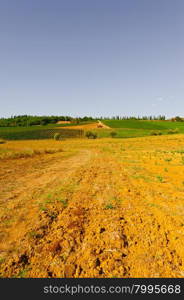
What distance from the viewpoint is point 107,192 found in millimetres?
6828

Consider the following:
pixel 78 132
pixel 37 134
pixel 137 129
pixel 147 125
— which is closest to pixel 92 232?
pixel 78 132

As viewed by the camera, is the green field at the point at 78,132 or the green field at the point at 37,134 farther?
the green field at the point at 37,134

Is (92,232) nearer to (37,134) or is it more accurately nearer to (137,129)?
(37,134)

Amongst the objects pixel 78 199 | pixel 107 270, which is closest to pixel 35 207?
pixel 78 199

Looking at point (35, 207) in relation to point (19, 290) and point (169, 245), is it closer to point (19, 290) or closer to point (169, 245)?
point (19, 290)

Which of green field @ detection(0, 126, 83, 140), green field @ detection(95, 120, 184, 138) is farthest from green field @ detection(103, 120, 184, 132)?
green field @ detection(0, 126, 83, 140)

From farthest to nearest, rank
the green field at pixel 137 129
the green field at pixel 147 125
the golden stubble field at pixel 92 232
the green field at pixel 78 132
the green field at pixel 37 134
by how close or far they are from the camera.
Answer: the green field at pixel 147 125 → the green field at pixel 37 134 → the green field at pixel 78 132 → the green field at pixel 137 129 → the golden stubble field at pixel 92 232

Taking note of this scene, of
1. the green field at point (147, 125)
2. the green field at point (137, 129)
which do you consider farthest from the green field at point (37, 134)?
the green field at point (147, 125)

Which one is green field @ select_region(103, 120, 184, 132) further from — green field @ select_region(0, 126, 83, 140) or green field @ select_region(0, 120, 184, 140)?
green field @ select_region(0, 126, 83, 140)

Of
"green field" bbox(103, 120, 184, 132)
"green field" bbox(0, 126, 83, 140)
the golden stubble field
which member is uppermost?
"green field" bbox(103, 120, 184, 132)

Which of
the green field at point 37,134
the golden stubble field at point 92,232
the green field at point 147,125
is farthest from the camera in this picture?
the green field at point 147,125

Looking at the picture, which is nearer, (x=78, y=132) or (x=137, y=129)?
(x=78, y=132)

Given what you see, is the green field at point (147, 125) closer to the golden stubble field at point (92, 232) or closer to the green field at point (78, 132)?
the green field at point (78, 132)

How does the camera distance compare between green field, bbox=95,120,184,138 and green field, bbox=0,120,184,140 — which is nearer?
green field, bbox=95,120,184,138
